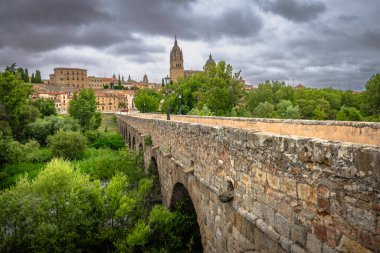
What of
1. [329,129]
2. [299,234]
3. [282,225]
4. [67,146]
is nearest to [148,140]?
[329,129]

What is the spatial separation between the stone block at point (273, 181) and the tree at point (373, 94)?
49702 mm

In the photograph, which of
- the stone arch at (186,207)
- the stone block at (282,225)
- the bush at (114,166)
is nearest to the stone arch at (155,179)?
the bush at (114,166)

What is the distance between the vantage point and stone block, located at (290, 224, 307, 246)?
3644 mm

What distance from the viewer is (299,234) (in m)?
3.73

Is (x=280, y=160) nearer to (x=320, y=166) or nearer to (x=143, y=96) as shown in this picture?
(x=320, y=166)

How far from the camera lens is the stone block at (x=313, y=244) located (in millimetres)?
3400

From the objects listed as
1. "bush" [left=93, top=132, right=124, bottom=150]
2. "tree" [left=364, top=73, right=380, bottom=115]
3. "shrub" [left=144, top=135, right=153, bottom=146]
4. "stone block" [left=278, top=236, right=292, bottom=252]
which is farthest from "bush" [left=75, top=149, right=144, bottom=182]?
"tree" [left=364, top=73, right=380, bottom=115]

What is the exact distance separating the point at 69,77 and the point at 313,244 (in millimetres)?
154929

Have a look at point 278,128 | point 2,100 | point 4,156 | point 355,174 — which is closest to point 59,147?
point 4,156

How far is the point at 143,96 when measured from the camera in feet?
255

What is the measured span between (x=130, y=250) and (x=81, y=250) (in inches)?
59.4

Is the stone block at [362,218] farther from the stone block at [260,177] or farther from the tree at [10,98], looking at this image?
the tree at [10,98]

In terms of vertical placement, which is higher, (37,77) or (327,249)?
(37,77)

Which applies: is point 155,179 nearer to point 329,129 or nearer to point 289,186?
point 329,129
